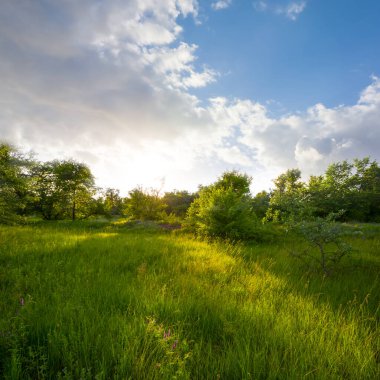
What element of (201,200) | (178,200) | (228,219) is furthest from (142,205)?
(178,200)

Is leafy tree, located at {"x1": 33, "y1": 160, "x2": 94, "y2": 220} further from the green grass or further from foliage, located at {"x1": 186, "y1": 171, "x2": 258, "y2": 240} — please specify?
the green grass

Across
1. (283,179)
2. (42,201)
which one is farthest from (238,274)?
(283,179)

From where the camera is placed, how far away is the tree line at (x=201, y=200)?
32.8ft

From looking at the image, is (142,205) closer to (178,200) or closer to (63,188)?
(63,188)

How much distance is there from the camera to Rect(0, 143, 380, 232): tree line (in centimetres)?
999

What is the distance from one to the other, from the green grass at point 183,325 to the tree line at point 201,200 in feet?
9.15

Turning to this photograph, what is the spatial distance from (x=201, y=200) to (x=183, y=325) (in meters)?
11.2

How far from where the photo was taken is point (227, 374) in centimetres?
192

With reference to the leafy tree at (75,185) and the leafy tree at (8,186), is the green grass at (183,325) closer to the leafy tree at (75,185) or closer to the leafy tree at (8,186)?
the leafy tree at (8,186)

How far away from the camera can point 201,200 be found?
44.8 ft

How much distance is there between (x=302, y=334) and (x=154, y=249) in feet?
16.6

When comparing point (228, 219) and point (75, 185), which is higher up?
point (75, 185)

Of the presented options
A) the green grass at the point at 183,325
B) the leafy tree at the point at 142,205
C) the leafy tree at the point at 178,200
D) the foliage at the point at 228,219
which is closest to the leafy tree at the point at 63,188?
the leafy tree at the point at 142,205

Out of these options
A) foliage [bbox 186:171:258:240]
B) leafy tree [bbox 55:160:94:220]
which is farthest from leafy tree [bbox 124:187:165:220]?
foliage [bbox 186:171:258:240]
